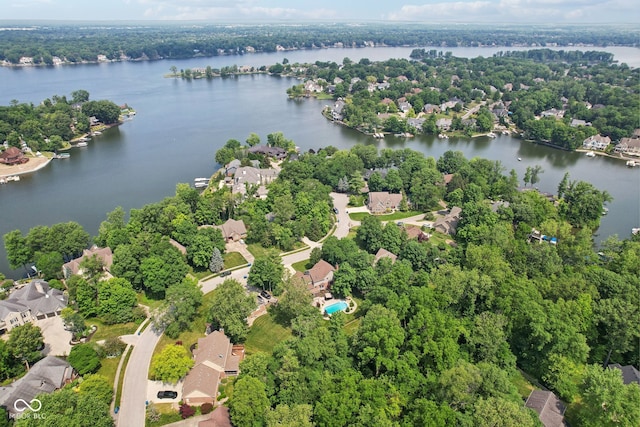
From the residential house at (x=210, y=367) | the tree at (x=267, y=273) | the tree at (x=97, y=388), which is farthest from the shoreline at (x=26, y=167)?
the residential house at (x=210, y=367)

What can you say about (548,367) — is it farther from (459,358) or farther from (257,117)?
(257,117)

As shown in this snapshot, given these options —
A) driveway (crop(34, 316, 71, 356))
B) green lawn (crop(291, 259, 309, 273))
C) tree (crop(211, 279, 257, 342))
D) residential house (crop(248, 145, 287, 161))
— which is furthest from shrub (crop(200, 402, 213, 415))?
residential house (crop(248, 145, 287, 161))

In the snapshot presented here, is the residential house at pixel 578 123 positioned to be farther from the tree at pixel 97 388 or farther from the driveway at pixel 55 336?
the driveway at pixel 55 336

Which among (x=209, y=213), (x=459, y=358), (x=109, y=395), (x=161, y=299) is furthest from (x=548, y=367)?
(x=209, y=213)

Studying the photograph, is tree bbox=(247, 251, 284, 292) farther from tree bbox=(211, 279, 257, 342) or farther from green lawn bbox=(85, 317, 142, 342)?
green lawn bbox=(85, 317, 142, 342)

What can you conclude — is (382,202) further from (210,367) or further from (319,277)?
(210,367)
